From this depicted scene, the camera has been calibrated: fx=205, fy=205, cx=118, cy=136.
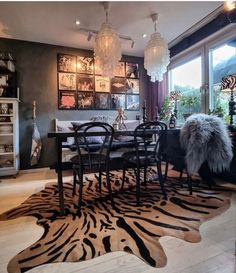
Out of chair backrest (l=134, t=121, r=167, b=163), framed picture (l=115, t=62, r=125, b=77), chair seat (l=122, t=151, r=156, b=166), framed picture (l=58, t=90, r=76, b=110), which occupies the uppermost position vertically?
framed picture (l=115, t=62, r=125, b=77)

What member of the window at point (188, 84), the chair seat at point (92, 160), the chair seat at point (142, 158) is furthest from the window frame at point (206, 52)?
the chair seat at point (92, 160)

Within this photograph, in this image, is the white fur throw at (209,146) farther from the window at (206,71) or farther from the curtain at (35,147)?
the curtain at (35,147)

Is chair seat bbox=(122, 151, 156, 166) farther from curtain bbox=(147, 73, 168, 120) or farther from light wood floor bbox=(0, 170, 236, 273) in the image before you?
curtain bbox=(147, 73, 168, 120)

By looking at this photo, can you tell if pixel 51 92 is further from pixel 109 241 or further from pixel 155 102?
pixel 109 241

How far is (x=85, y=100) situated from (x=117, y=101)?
0.77 m

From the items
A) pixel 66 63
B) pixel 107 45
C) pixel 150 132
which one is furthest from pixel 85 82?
pixel 150 132

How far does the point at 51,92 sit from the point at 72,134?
2.60 metres

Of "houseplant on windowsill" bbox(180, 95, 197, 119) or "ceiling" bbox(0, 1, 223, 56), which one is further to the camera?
"houseplant on windowsill" bbox(180, 95, 197, 119)

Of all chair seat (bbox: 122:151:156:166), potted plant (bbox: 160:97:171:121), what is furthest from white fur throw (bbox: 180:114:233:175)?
potted plant (bbox: 160:97:171:121)

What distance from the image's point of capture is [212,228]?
1.76 metres

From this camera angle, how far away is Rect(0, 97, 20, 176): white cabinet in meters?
3.70

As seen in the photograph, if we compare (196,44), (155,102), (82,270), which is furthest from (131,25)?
(82,270)

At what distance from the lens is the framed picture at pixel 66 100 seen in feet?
14.4

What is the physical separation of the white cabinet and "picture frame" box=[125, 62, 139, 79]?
256cm
